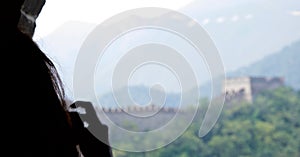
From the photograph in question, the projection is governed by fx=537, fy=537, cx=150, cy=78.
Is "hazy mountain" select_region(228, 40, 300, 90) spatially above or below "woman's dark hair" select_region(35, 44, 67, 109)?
below

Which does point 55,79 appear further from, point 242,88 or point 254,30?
point 254,30

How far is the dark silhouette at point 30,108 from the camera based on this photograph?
0.27 metres

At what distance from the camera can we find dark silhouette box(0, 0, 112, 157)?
0.88 feet

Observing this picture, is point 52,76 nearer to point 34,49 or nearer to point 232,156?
point 34,49

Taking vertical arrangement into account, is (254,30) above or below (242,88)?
above

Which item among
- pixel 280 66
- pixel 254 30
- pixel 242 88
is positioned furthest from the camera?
pixel 254 30

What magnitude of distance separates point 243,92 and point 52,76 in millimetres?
15031

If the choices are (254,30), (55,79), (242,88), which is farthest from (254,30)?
(55,79)

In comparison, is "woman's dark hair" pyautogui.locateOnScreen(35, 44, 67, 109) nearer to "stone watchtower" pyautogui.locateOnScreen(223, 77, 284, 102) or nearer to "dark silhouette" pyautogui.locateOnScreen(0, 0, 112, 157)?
"dark silhouette" pyautogui.locateOnScreen(0, 0, 112, 157)

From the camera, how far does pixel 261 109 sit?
15.3 meters

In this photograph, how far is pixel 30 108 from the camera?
271 millimetres

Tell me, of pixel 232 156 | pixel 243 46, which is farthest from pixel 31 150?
pixel 243 46

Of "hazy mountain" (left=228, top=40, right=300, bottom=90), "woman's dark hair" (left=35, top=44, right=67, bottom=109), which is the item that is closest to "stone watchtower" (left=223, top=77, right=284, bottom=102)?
"hazy mountain" (left=228, top=40, right=300, bottom=90)

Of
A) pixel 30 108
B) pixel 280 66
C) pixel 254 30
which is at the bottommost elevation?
pixel 280 66
